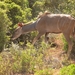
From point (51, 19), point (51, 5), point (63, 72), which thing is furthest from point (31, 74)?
point (51, 5)

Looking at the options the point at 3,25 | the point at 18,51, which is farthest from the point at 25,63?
the point at 3,25

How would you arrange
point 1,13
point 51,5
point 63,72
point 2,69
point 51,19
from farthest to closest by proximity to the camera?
point 51,5 → point 51,19 → point 1,13 → point 2,69 → point 63,72

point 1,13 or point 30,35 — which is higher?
point 1,13

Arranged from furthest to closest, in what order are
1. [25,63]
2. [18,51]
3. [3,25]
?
1. [3,25]
2. [18,51]
3. [25,63]

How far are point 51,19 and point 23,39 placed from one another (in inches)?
61.3

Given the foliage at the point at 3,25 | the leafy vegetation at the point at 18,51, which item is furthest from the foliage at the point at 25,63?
the foliage at the point at 3,25

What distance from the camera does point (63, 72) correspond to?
4.28 m

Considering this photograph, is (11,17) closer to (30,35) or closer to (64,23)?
(30,35)

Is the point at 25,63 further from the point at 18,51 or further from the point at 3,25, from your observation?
the point at 3,25

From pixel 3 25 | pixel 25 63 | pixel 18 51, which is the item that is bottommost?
pixel 25 63

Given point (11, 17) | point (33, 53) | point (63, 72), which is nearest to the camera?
point (63, 72)

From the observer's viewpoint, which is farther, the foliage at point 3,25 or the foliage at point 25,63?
the foliage at point 3,25

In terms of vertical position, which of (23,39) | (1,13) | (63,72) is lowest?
(23,39)

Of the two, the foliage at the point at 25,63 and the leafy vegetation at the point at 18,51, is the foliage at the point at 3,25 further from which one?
the foliage at the point at 25,63
